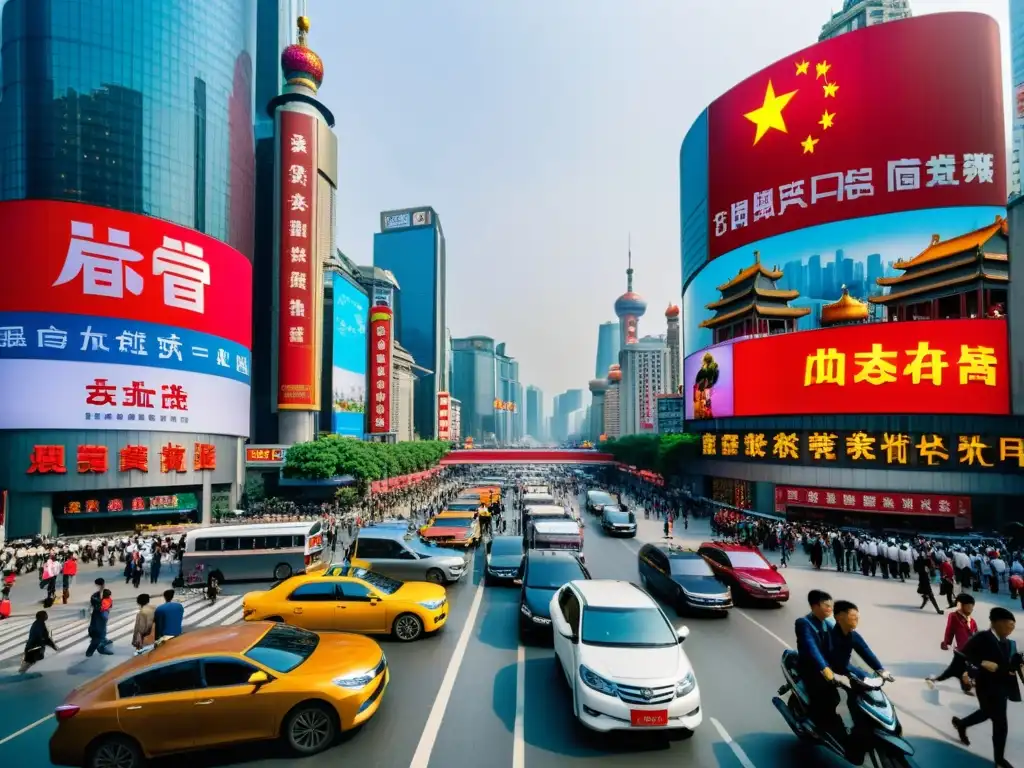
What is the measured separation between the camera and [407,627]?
478 inches

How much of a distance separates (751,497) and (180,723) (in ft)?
146

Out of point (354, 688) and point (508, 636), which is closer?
point (354, 688)

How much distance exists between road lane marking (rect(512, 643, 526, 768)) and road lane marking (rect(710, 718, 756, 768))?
2.81 metres

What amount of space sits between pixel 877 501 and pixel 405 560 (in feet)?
103

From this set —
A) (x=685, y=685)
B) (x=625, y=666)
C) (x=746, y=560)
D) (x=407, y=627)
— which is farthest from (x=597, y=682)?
(x=746, y=560)

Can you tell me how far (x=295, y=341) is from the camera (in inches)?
2499

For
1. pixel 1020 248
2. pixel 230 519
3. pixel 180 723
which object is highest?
pixel 1020 248

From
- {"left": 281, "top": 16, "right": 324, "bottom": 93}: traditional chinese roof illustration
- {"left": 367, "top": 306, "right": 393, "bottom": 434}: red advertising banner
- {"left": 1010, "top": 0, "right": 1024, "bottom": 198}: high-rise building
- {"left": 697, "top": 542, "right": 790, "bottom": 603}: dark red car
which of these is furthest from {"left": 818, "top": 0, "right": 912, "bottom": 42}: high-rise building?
{"left": 697, "top": 542, "right": 790, "bottom": 603}: dark red car

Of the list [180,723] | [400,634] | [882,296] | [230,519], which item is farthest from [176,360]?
[882,296]

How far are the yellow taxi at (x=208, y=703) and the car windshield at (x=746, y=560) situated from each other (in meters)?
11.6

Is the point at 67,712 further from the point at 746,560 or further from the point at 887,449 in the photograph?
the point at 887,449

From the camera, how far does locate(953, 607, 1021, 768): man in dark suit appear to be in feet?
22.3

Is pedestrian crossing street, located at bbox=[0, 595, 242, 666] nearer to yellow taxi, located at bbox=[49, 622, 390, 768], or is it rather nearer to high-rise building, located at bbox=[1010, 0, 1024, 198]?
yellow taxi, located at bbox=[49, 622, 390, 768]

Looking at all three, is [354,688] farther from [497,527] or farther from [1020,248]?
[1020,248]
